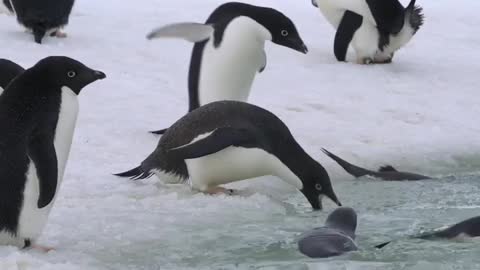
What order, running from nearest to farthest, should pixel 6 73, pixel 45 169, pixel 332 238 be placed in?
pixel 45 169 < pixel 332 238 < pixel 6 73

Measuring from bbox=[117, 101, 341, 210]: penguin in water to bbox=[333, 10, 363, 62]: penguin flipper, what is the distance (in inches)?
135

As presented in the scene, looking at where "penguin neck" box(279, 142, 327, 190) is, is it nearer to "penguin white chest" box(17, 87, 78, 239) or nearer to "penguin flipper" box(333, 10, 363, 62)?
"penguin white chest" box(17, 87, 78, 239)

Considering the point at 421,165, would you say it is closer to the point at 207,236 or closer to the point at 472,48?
the point at 207,236

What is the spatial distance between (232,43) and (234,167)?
1.13 meters

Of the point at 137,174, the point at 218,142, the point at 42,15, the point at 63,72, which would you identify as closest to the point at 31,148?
the point at 63,72

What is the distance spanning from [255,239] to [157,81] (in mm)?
3339

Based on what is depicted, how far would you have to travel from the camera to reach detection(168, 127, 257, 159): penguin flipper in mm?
4355

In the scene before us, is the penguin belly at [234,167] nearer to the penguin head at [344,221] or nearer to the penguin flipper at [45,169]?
the penguin head at [344,221]

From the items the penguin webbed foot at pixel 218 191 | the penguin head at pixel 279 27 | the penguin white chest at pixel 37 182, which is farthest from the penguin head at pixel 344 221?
the penguin head at pixel 279 27

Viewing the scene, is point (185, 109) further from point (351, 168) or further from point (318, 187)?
point (318, 187)

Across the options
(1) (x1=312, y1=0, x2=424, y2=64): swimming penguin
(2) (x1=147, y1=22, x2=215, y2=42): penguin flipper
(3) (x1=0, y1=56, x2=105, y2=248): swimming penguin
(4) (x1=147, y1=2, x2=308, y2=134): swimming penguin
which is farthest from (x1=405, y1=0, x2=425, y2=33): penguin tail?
(3) (x1=0, y1=56, x2=105, y2=248): swimming penguin

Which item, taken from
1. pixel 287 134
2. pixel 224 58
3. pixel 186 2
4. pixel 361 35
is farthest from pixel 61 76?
pixel 186 2

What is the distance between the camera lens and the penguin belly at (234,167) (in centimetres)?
446

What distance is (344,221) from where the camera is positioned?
3.79 m
